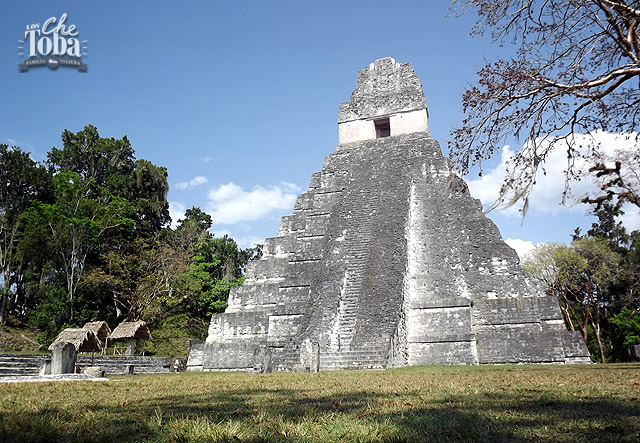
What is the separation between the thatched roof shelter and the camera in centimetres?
1759

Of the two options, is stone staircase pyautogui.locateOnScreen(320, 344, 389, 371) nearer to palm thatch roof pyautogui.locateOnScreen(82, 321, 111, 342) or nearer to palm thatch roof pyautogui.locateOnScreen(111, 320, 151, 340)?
palm thatch roof pyautogui.locateOnScreen(111, 320, 151, 340)

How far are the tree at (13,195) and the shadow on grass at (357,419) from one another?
26.3m

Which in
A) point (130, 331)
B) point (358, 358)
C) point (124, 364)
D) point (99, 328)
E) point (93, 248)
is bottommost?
point (124, 364)

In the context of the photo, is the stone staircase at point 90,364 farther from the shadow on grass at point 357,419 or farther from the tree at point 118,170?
the tree at point 118,170

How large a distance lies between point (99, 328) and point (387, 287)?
13.0m

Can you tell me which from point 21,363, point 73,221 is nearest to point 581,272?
point 21,363

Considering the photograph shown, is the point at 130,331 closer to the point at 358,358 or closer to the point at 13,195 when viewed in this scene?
the point at 358,358

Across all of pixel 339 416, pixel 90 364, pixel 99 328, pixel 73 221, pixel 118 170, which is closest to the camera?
pixel 339 416

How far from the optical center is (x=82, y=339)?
17.7 metres

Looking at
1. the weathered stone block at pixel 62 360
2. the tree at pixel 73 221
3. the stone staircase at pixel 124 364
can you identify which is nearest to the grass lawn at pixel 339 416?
the weathered stone block at pixel 62 360

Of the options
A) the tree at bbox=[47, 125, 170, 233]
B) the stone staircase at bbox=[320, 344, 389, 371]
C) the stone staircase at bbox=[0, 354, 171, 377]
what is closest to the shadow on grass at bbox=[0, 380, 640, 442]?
the stone staircase at bbox=[320, 344, 389, 371]

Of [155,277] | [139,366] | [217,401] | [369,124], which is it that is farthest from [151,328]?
[217,401]

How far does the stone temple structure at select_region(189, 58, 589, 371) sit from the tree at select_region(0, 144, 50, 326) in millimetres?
16656

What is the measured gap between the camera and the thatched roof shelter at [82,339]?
17.6 meters
